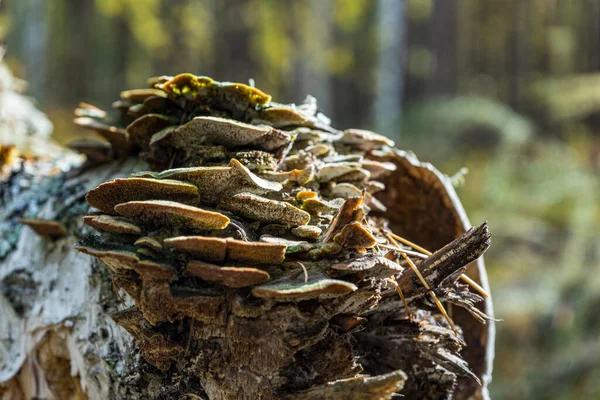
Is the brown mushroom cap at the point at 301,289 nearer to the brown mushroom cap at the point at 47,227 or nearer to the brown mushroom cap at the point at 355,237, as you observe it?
the brown mushroom cap at the point at 355,237

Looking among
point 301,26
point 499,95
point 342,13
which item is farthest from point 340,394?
point 499,95

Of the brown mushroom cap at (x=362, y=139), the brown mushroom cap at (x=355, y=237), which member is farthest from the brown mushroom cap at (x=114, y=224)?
the brown mushroom cap at (x=362, y=139)

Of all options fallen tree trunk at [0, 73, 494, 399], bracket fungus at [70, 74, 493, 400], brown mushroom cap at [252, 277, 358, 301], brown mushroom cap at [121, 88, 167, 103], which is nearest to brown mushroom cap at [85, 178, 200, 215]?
bracket fungus at [70, 74, 493, 400]

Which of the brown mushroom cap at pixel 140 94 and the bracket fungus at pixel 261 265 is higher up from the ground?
the brown mushroom cap at pixel 140 94

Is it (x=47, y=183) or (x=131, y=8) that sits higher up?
(x=131, y=8)

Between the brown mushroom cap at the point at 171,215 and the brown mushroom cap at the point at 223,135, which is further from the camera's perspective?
the brown mushroom cap at the point at 223,135

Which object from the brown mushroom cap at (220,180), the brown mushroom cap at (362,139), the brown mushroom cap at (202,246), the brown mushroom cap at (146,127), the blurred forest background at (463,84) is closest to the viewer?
the brown mushroom cap at (202,246)

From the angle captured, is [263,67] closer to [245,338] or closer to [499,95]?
[499,95]
